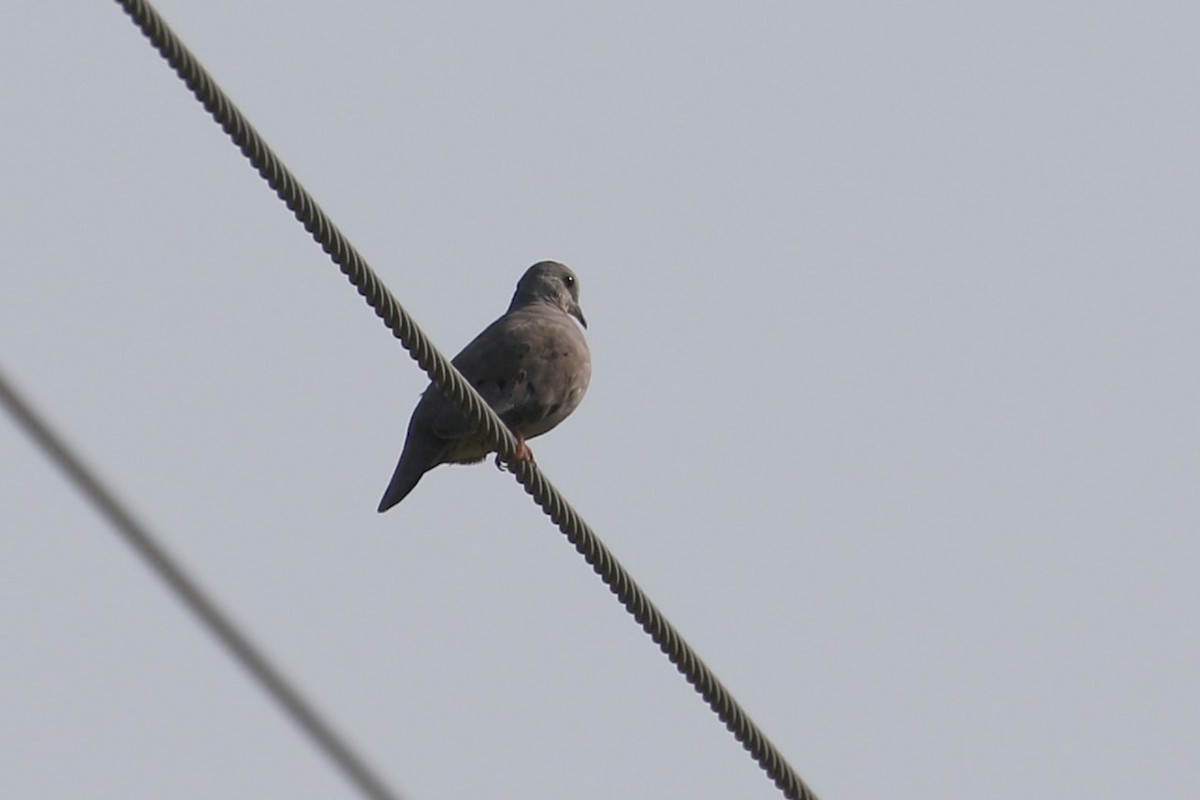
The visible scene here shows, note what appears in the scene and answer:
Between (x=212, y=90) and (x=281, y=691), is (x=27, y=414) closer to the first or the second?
(x=281, y=691)

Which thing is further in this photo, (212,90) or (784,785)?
(784,785)

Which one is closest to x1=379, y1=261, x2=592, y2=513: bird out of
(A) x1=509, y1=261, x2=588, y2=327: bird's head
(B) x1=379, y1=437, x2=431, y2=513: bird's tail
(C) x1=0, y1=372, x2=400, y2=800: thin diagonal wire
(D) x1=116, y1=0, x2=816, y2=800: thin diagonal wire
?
(B) x1=379, y1=437, x2=431, y2=513: bird's tail

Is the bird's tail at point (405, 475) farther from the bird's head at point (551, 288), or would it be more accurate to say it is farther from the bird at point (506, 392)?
the bird's head at point (551, 288)

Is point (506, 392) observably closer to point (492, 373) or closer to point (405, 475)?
point (492, 373)

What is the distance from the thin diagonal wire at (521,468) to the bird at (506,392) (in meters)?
1.89

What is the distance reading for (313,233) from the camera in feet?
11.9

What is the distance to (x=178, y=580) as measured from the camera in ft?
6.03

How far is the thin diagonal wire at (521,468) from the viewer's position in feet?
11.5

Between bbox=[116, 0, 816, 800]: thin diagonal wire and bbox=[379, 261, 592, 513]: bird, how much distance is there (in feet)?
6.21

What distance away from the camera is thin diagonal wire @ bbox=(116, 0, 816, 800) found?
3506 millimetres

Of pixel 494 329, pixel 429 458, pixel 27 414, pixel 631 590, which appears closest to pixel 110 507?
pixel 27 414

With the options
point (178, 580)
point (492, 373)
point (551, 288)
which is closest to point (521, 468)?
point (492, 373)

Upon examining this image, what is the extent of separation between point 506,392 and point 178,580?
5.09 metres

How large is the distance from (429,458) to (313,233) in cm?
322
